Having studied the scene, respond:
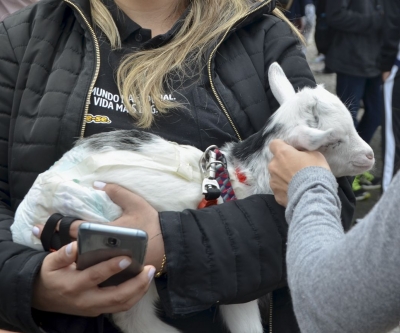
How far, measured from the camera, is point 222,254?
1709 millimetres

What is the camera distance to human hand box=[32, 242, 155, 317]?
63.8 inches

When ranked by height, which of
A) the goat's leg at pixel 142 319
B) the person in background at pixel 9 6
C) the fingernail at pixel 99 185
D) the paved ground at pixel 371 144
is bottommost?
the paved ground at pixel 371 144

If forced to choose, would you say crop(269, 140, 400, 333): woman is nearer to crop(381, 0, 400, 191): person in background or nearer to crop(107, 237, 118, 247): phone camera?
crop(107, 237, 118, 247): phone camera

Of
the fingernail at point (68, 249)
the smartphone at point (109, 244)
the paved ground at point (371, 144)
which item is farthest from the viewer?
the paved ground at point (371, 144)

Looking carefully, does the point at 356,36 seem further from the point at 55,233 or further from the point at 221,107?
the point at 55,233

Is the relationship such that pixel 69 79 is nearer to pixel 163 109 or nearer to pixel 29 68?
pixel 29 68

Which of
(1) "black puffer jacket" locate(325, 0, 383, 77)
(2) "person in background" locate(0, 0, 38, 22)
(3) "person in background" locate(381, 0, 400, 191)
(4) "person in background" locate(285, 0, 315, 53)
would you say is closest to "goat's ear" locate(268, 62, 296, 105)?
(2) "person in background" locate(0, 0, 38, 22)

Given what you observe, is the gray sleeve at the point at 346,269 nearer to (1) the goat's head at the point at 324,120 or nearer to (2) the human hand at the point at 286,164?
Answer: (2) the human hand at the point at 286,164

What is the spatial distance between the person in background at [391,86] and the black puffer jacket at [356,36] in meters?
0.12

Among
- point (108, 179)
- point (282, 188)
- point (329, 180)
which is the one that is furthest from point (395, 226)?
point (108, 179)

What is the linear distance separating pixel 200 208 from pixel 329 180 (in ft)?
1.68

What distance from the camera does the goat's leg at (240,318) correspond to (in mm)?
1902

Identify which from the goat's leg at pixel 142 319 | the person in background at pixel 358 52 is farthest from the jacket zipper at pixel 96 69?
the person in background at pixel 358 52

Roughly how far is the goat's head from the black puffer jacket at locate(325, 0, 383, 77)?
307 centimetres
